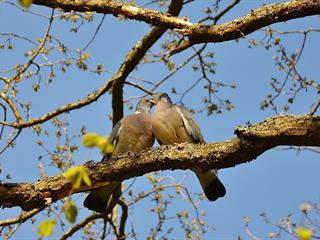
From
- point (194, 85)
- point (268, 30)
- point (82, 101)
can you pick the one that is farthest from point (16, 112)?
point (268, 30)

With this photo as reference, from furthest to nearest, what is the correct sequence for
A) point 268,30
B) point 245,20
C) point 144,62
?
point 144,62 < point 268,30 < point 245,20

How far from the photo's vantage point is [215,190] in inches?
170

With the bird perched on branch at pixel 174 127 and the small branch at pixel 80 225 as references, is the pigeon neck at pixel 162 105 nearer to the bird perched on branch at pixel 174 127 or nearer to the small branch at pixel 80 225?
the bird perched on branch at pixel 174 127

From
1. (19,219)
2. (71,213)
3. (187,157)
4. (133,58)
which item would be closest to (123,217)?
(19,219)

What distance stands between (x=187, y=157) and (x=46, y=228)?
194 cm

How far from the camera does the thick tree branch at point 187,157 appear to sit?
2873mm

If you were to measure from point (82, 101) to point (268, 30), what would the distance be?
7.12ft

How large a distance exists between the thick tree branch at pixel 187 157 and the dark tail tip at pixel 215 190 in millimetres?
1182

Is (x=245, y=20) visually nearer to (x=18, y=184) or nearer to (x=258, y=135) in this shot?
(x=258, y=135)

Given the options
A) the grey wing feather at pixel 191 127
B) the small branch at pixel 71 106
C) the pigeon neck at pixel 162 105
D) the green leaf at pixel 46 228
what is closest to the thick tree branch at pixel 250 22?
the grey wing feather at pixel 191 127

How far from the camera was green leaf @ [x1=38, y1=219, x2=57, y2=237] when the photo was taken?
124 centimetres

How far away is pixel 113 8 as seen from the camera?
14.4ft

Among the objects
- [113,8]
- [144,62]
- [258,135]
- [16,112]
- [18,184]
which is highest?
[144,62]

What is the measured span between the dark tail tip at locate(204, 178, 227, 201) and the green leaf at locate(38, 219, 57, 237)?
10.4 feet
